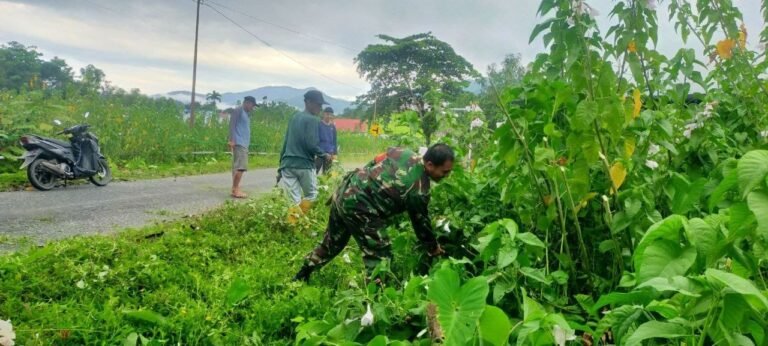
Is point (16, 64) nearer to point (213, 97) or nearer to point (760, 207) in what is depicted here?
point (213, 97)

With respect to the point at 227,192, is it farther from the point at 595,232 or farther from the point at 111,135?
the point at 595,232

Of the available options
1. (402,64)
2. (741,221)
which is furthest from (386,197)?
(402,64)

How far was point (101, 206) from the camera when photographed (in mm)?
6281

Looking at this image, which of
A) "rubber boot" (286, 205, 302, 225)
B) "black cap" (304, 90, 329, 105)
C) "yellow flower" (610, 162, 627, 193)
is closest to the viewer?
"yellow flower" (610, 162, 627, 193)

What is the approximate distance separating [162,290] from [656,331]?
3038 millimetres

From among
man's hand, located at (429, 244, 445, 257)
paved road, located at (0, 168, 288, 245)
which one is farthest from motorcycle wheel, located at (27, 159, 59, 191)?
man's hand, located at (429, 244, 445, 257)

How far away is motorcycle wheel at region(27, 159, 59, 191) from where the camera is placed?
22.8 feet

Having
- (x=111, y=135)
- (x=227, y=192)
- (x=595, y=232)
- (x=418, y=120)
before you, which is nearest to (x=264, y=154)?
(x=111, y=135)

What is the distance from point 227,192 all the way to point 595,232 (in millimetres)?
6657

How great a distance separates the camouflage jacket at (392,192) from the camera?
321cm

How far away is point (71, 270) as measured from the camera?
335 centimetres

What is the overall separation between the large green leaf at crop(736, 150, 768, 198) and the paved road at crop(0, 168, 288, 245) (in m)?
5.15

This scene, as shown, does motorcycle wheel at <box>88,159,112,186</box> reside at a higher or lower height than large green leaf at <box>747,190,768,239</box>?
lower

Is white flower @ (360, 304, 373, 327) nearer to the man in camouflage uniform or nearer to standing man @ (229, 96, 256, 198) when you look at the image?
the man in camouflage uniform
